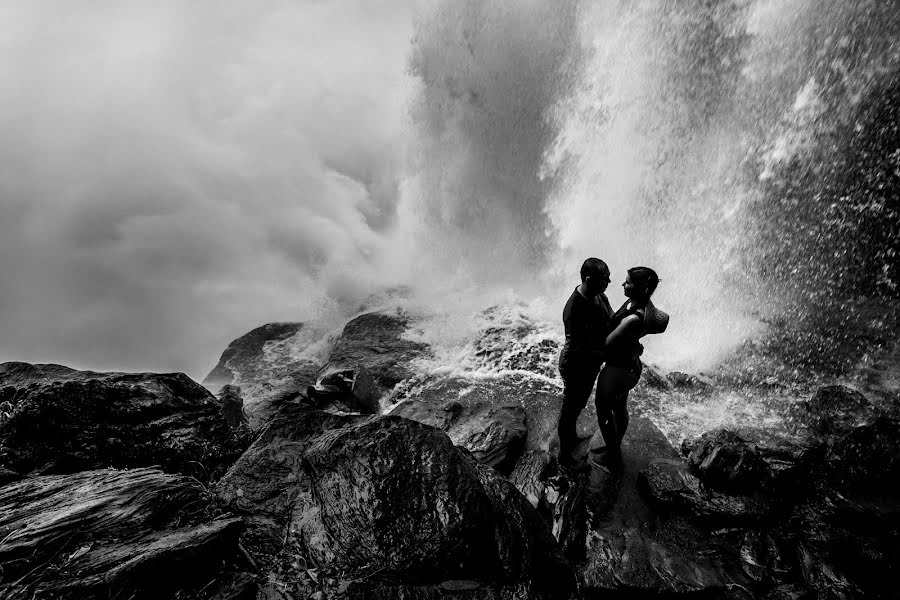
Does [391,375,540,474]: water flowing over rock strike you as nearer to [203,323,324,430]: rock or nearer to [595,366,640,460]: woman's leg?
[595,366,640,460]: woman's leg

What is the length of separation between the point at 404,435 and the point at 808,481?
5.18 m

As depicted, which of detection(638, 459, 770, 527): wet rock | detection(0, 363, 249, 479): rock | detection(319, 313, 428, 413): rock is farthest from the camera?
detection(319, 313, 428, 413): rock

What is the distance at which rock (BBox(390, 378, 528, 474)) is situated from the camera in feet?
18.6

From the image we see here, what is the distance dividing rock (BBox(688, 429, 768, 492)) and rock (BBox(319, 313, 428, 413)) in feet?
22.6

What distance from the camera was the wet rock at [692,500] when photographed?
417 centimetres

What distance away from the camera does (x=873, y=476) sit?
447 cm

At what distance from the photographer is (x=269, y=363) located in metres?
16.0

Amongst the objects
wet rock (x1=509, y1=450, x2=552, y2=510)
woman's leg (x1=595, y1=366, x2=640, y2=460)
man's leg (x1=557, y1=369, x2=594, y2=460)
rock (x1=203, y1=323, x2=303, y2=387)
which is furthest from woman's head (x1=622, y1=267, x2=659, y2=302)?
rock (x1=203, y1=323, x2=303, y2=387)

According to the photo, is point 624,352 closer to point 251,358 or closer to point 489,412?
point 489,412

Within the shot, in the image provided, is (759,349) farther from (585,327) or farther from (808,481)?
(585,327)

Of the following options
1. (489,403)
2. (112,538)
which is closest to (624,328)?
(489,403)

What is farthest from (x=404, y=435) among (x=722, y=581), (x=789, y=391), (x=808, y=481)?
(x=789, y=391)

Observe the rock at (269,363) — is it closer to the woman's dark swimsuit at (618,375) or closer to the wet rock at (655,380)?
the woman's dark swimsuit at (618,375)

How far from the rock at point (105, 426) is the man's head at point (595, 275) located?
4992mm
